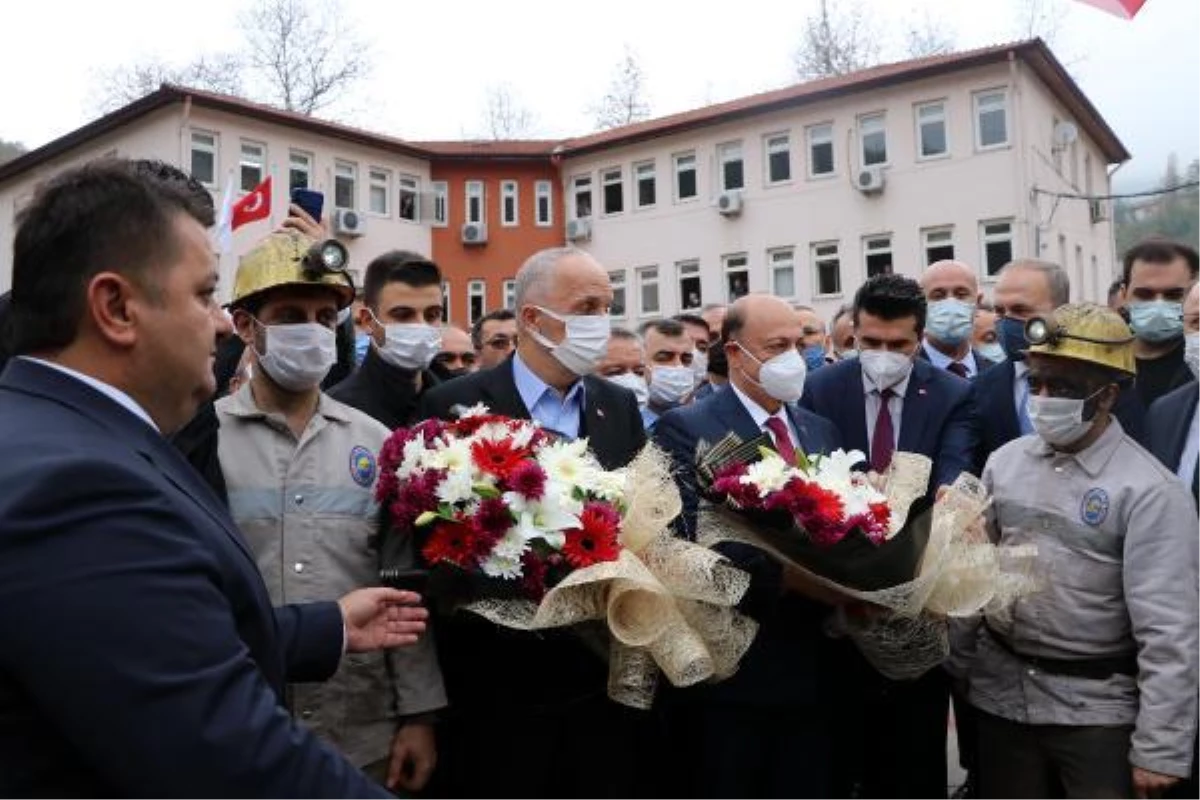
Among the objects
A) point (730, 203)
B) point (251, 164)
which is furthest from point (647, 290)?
point (251, 164)

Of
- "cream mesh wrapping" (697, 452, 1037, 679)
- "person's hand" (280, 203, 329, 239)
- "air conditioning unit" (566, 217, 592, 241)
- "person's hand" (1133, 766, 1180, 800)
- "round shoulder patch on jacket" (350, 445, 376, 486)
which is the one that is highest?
"air conditioning unit" (566, 217, 592, 241)

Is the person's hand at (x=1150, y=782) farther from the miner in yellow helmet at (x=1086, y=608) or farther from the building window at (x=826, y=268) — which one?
the building window at (x=826, y=268)

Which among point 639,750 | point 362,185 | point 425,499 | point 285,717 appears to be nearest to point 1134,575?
point 639,750

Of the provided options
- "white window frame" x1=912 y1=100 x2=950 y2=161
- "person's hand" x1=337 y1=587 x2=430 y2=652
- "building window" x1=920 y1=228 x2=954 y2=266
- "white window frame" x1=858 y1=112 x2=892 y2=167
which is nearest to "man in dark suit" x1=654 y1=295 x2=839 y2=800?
"person's hand" x1=337 y1=587 x2=430 y2=652

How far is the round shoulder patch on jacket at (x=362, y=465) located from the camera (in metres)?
3.23

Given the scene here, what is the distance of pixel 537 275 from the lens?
4238mm

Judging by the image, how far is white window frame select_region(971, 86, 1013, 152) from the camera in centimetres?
2692

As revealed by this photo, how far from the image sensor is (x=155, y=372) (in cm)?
168

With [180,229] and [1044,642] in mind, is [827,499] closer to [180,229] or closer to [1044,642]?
[1044,642]

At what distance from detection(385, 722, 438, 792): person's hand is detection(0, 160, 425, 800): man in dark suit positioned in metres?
1.44

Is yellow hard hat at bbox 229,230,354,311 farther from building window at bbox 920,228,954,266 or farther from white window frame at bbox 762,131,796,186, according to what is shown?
white window frame at bbox 762,131,796,186

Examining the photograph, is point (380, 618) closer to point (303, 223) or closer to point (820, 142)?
point (303, 223)

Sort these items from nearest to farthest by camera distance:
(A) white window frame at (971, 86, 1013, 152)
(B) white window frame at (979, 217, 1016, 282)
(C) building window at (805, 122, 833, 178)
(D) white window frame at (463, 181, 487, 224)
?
(B) white window frame at (979, 217, 1016, 282) < (A) white window frame at (971, 86, 1013, 152) < (C) building window at (805, 122, 833, 178) < (D) white window frame at (463, 181, 487, 224)

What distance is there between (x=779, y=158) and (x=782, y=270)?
3434 millimetres
